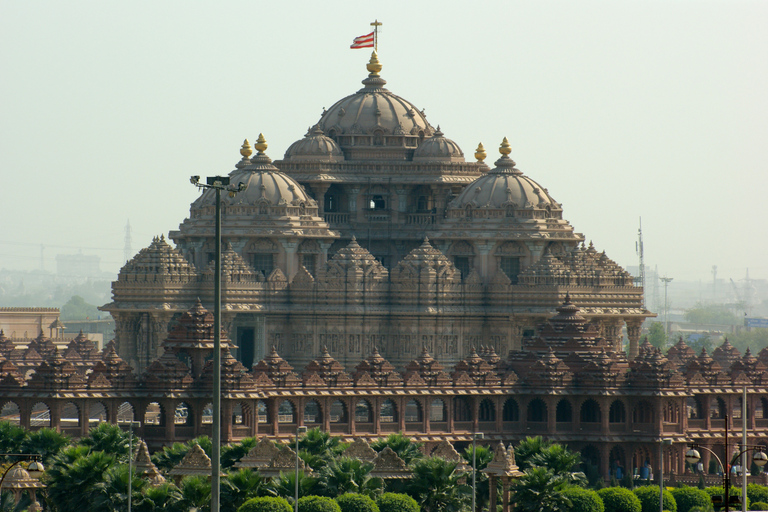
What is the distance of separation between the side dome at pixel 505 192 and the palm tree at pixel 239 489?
51457 millimetres

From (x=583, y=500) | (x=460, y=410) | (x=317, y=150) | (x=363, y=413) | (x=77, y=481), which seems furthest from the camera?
(x=317, y=150)

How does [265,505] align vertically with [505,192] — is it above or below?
below

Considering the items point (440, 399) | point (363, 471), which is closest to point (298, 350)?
point (440, 399)

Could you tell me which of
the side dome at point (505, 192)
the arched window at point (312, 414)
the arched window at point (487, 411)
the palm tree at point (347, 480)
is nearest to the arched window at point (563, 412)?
the arched window at point (487, 411)

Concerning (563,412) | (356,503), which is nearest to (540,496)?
(356,503)

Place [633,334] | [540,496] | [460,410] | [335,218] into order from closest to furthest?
[540,496]
[460,410]
[633,334]
[335,218]

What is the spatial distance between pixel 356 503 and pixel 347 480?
9.11 feet

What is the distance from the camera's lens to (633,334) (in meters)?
141

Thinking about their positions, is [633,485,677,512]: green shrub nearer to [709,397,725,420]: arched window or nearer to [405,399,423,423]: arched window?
[405,399,423,423]: arched window

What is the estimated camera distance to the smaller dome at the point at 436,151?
144000 millimetres

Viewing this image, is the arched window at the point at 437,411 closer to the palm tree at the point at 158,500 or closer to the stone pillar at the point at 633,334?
the stone pillar at the point at 633,334

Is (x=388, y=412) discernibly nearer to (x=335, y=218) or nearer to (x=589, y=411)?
(x=589, y=411)

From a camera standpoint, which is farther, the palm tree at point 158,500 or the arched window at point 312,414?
the arched window at point 312,414

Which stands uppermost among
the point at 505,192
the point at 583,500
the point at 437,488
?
the point at 505,192
